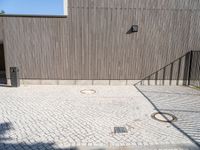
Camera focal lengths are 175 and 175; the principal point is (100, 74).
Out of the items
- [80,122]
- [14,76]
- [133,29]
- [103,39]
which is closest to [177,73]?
[133,29]

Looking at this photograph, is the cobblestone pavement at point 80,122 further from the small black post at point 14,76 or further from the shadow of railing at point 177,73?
the shadow of railing at point 177,73

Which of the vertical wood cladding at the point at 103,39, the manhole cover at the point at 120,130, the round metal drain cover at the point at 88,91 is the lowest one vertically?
the manhole cover at the point at 120,130

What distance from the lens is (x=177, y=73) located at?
24.1 ft

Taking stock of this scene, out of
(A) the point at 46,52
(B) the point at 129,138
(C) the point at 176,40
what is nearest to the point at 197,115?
(B) the point at 129,138

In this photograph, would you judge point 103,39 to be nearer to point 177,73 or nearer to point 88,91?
point 88,91

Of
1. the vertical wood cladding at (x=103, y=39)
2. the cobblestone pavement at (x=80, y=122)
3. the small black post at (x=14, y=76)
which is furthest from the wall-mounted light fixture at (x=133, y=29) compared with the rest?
the small black post at (x=14, y=76)

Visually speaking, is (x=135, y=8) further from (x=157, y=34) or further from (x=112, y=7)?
(x=157, y=34)

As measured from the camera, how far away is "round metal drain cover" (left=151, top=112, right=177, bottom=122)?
4234 mm

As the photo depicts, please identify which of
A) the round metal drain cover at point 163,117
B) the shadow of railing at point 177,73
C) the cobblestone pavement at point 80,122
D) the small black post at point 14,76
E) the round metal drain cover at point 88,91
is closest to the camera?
the cobblestone pavement at point 80,122

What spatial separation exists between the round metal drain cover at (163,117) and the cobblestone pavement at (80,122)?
150 millimetres

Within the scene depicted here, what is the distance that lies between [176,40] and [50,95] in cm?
535

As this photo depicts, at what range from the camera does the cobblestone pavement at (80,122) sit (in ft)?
10.5

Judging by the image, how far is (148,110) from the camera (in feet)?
15.7

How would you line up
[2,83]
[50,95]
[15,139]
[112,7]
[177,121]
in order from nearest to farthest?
1. [15,139]
2. [177,121]
3. [50,95]
4. [112,7]
5. [2,83]
